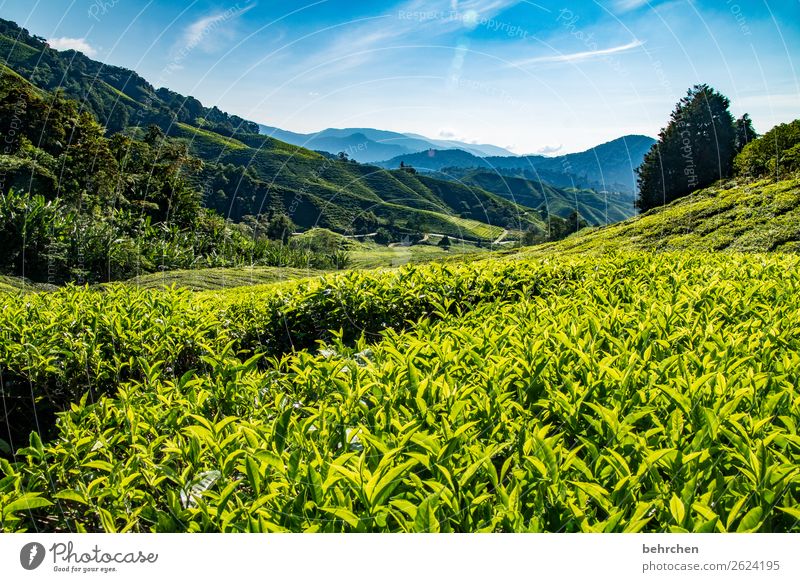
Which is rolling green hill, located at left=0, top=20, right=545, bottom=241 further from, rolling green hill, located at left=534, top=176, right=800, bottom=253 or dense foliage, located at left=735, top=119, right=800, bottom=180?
rolling green hill, located at left=534, top=176, right=800, bottom=253

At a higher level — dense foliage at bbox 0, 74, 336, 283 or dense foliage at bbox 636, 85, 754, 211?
dense foliage at bbox 636, 85, 754, 211

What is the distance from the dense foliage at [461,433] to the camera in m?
1.96

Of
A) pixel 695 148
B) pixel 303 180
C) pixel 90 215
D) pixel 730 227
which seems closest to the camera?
pixel 90 215

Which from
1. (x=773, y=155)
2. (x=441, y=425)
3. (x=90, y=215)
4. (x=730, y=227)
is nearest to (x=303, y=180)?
Answer: (x=773, y=155)

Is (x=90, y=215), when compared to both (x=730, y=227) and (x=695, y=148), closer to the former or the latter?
(x=730, y=227)

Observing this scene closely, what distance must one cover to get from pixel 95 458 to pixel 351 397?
4.59ft

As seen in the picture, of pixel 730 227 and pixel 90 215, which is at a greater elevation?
pixel 90 215

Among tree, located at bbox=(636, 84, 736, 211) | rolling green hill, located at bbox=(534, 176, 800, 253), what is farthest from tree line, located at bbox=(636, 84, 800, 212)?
rolling green hill, located at bbox=(534, 176, 800, 253)

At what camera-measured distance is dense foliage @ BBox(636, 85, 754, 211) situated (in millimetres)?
45281

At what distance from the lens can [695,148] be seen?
45812mm

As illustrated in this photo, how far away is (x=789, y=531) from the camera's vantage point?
1968 millimetres
